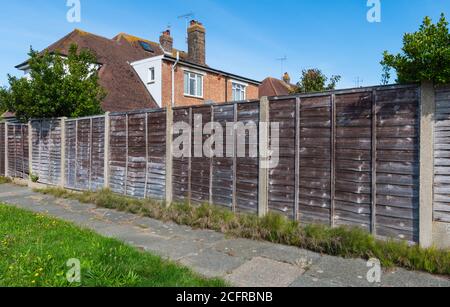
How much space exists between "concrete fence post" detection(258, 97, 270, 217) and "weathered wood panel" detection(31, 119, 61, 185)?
7.86m

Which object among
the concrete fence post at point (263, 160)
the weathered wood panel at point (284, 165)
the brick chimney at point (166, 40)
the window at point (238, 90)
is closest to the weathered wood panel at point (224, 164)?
the concrete fence post at point (263, 160)

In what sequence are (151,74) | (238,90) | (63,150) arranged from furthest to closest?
(238,90) < (151,74) < (63,150)

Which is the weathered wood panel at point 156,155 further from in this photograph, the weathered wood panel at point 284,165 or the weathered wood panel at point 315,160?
the weathered wood panel at point 315,160

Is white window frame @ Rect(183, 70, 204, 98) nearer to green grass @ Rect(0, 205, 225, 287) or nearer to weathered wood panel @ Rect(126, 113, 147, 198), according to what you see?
weathered wood panel @ Rect(126, 113, 147, 198)

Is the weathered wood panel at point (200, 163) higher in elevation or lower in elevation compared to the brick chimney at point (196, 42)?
lower

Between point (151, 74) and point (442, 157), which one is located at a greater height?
point (151, 74)

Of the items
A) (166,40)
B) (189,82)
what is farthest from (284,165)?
(166,40)

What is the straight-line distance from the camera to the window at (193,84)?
2091 centimetres

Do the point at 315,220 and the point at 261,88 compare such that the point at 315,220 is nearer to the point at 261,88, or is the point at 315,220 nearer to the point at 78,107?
the point at 78,107

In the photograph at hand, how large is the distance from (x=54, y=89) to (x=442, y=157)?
35.3 feet

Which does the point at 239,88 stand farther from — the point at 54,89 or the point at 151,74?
the point at 54,89

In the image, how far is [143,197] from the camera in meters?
8.54

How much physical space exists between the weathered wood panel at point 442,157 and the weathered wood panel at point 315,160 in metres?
1.48

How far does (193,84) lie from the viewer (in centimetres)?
2150
